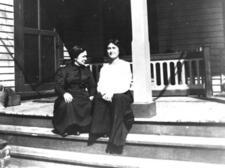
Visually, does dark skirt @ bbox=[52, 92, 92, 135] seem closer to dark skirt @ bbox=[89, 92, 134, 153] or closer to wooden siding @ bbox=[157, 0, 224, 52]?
dark skirt @ bbox=[89, 92, 134, 153]

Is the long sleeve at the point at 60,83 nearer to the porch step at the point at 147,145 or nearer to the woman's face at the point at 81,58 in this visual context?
the woman's face at the point at 81,58

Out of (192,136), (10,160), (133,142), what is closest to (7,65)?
(10,160)

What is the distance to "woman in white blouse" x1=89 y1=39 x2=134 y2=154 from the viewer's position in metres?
3.29

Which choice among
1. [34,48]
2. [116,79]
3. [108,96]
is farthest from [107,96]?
[34,48]

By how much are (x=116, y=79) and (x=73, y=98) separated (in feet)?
1.99

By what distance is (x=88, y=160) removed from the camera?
338cm

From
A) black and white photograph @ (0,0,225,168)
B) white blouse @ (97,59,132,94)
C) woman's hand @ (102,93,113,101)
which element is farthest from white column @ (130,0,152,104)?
woman's hand @ (102,93,113,101)

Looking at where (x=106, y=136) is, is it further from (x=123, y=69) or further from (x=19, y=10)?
(x=19, y=10)

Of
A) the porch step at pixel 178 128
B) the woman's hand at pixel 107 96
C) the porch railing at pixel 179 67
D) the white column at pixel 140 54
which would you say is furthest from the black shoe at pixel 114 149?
the porch railing at pixel 179 67

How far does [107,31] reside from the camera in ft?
26.5

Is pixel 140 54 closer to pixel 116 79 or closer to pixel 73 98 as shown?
pixel 116 79

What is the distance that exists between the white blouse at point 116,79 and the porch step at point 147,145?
57 centimetres

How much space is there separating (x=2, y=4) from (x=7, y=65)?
3.99 feet

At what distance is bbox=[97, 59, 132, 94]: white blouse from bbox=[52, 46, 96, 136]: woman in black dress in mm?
331
